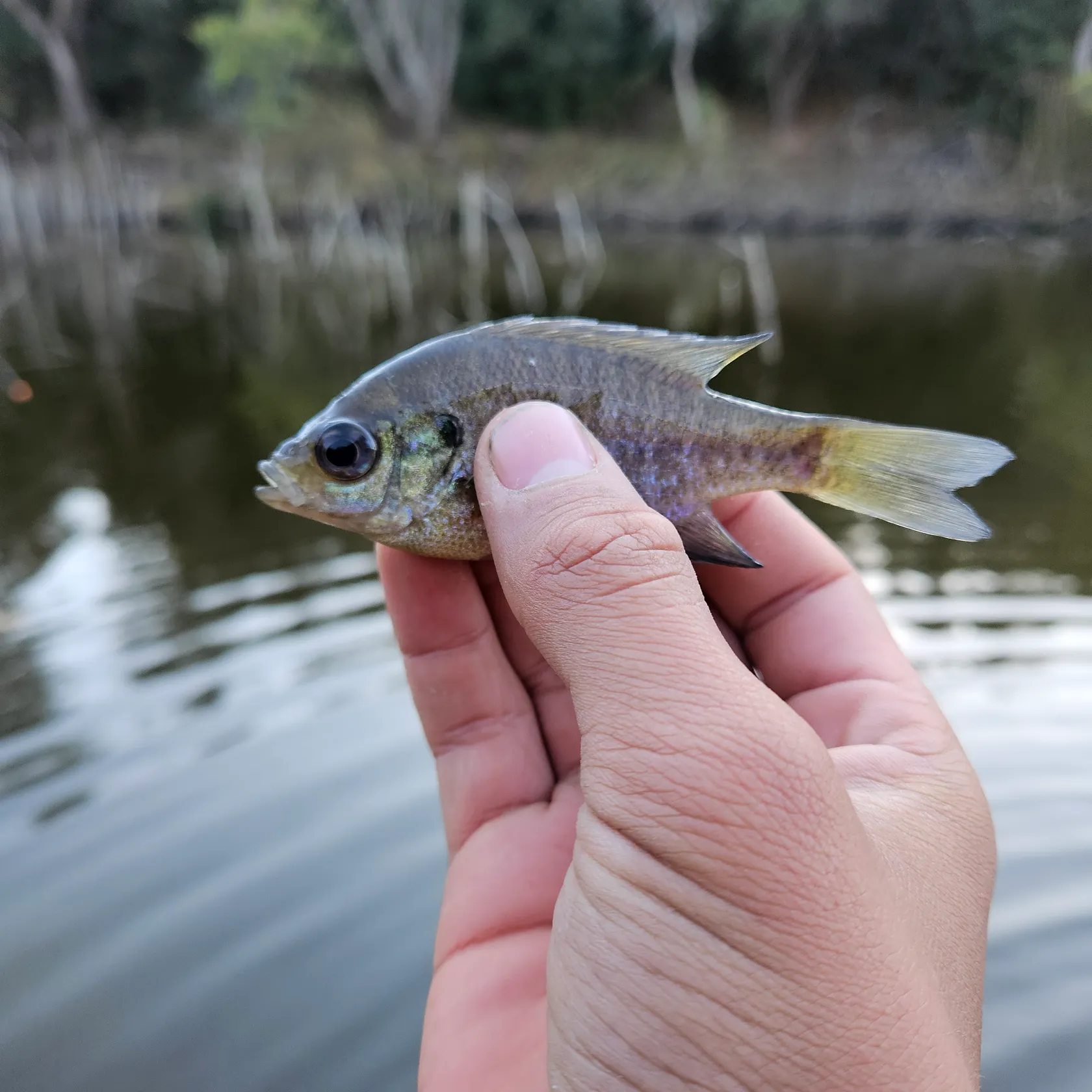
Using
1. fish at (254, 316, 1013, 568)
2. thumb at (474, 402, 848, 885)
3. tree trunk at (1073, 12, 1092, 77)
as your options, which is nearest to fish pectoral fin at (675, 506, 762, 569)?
fish at (254, 316, 1013, 568)

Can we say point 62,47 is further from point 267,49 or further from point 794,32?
point 794,32

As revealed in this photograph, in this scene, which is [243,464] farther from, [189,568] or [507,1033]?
[507,1033]

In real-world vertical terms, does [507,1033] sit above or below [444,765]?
below

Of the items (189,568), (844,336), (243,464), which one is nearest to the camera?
(189,568)

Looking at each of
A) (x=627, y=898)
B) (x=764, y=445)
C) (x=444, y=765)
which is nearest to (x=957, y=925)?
(x=627, y=898)

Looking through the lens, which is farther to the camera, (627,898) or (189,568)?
(189,568)

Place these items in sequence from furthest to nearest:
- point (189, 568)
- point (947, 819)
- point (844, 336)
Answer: point (844, 336), point (189, 568), point (947, 819)

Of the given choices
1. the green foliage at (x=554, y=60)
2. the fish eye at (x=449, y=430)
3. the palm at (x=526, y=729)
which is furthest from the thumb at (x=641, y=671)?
the green foliage at (x=554, y=60)

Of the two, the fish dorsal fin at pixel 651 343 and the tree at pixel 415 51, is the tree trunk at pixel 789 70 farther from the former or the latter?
the fish dorsal fin at pixel 651 343

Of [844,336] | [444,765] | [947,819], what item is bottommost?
[844,336]
